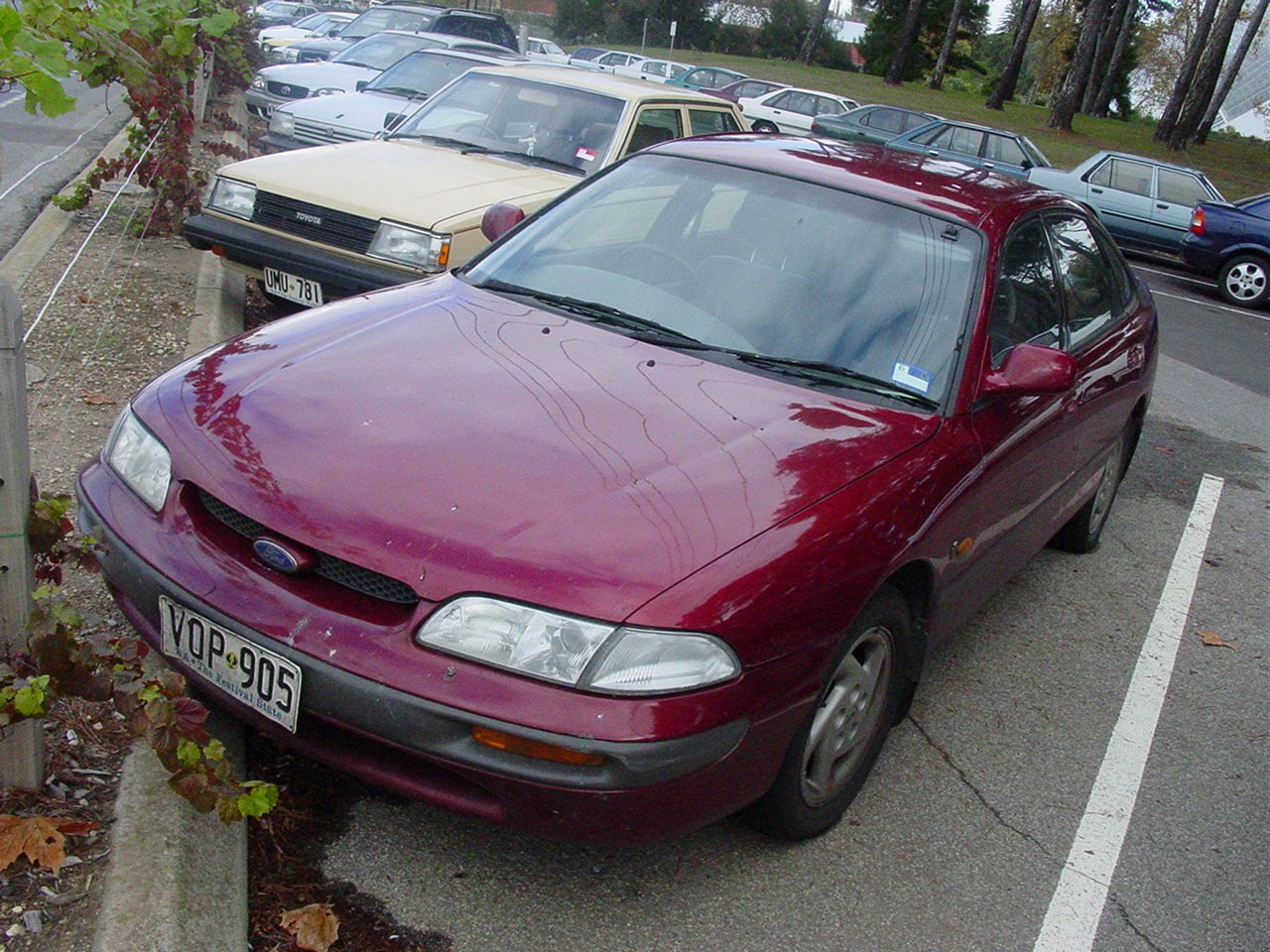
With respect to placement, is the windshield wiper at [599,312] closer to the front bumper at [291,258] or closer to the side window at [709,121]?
the front bumper at [291,258]

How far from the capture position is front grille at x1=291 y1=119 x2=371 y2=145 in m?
10.2

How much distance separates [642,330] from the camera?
12.4 feet

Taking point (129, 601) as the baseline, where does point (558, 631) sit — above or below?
above

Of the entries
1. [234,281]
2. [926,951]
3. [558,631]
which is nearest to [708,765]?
[558,631]

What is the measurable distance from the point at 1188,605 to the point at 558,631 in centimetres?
386

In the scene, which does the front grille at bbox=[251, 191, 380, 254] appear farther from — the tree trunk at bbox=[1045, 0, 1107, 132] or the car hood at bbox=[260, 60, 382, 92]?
the tree trunk at bbox=[1045, 0, 1107, 132]

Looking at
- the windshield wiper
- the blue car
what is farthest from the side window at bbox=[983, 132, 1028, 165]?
the windshield wiper

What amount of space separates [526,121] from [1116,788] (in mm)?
5306

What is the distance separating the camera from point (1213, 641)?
516 cm

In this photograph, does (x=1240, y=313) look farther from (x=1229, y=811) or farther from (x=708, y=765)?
(x=708, y=765)

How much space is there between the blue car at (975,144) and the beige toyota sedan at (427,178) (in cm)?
1420

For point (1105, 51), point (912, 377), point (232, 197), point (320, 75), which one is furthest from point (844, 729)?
point (1105, 51)

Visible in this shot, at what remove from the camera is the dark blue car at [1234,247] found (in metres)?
16.5

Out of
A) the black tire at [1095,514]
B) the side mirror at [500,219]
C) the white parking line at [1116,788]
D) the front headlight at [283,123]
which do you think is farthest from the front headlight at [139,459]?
the front headlight at [283,123]
